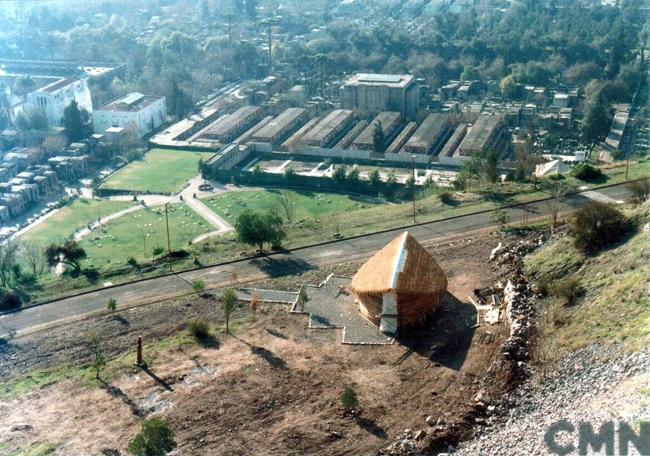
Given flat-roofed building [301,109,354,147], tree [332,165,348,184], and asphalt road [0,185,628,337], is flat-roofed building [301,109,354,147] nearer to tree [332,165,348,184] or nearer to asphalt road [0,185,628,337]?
tree [332,165,348,184]

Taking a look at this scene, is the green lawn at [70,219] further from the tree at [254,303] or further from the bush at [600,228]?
the bush at [600,228]

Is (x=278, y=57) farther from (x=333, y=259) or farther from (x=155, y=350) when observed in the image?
(x=155, y=350)

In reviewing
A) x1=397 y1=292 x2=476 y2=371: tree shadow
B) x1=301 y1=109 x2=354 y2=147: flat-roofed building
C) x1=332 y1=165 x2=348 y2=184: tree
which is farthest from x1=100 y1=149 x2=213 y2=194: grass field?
x1=397 y1=292 x2=476 y2=371: tree shadow

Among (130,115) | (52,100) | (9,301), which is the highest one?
(9,301)

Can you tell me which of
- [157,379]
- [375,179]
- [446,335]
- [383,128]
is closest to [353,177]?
[375,179]

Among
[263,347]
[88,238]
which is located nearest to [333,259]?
[263,347]

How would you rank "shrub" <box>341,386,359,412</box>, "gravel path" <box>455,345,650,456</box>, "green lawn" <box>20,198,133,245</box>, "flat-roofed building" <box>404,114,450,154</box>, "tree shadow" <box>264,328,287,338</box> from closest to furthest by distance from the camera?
"gravel path" <box>455,345,650,456</box>
"shrub" <box>341,386,359,412</box>
"tree shadow" <box>264,328,287,338</box>
"green lawn" <box>20,198,133,245</box>
"flat-roofed building" <box>404,114,450,154</box>

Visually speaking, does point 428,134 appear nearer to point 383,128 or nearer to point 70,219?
point 383,128
